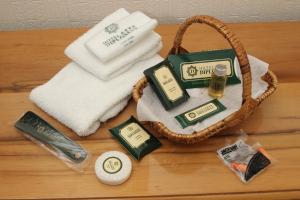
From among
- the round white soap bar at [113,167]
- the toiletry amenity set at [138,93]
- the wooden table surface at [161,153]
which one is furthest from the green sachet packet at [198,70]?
the round white soap bar at [113,167]

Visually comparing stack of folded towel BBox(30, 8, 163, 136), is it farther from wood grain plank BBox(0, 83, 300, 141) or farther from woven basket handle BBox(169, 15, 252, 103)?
woven basket handle BBox(169, 15, 252, 103)

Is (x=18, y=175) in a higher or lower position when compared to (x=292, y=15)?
lower

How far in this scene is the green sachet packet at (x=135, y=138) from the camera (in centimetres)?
75

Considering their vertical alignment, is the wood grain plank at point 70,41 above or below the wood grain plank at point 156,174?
above

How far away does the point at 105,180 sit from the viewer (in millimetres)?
707

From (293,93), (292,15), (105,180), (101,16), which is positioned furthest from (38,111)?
(292,15)

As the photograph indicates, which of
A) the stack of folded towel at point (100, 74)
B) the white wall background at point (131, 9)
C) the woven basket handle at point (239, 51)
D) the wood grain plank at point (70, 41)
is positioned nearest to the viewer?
the woven basket handle at point (239, 51)

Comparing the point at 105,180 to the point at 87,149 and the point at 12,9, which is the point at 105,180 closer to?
the point at 87,149

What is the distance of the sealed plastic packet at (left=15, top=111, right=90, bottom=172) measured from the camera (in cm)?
75

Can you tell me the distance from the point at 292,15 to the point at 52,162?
2.44 feet

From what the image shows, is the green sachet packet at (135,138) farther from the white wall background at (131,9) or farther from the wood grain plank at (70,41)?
the white wall background at (131,9)

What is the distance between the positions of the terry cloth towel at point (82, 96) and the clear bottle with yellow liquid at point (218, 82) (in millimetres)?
158

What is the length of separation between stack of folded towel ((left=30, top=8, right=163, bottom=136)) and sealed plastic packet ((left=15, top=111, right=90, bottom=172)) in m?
0.03

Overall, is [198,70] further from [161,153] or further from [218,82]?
[161,153]
